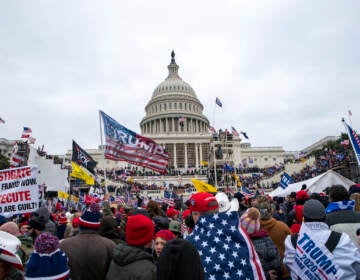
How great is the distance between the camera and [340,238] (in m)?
3.37

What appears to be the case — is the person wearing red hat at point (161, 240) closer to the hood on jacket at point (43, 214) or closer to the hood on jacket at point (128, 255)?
the hood on jacket at point (128, 255)

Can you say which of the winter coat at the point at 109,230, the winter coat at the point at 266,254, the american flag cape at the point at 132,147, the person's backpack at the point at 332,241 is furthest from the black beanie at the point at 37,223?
the american flag cape at the point at 132,147

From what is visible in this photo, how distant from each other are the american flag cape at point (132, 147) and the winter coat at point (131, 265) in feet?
29.5

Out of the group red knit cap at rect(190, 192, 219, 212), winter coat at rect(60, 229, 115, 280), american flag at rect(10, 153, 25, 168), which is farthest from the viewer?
american flag at rect(10, 153, 25, 168)

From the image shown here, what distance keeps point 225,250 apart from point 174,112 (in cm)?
9475

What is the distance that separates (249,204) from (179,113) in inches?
3557

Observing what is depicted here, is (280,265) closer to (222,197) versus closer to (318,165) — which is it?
(222,197)

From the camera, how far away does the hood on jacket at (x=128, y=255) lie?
309 centimetres

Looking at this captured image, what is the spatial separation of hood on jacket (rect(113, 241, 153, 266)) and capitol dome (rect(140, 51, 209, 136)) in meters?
88.2

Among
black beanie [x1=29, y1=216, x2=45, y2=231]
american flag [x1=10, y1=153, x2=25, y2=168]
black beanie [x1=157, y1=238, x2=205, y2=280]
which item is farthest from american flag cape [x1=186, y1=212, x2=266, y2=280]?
american flag [x1=10, y1=153, x2=25, y2=168]

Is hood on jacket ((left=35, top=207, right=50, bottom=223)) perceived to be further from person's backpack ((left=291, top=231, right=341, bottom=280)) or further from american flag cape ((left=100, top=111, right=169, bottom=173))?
american flag cape ((left=100, top=111, right=169, bottom=173))

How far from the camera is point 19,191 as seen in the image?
7.25 metres

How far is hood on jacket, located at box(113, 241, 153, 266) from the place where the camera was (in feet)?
10.1

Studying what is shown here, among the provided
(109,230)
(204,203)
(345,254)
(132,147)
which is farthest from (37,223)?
(132,147)
